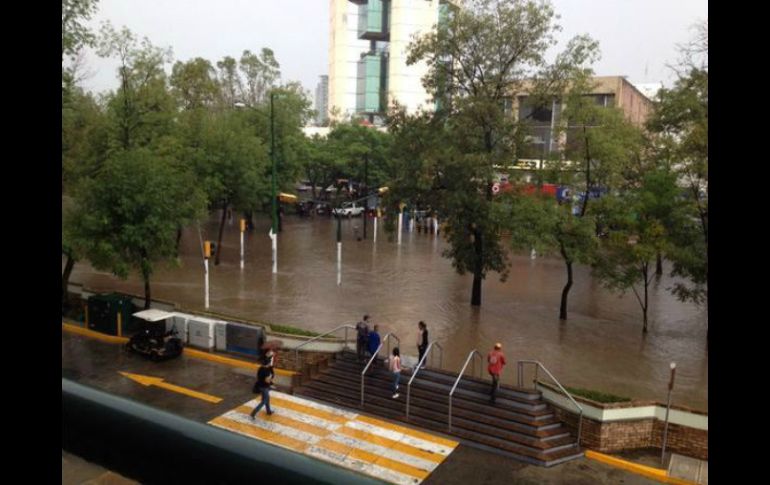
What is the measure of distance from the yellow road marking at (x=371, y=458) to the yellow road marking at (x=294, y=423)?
0.40m

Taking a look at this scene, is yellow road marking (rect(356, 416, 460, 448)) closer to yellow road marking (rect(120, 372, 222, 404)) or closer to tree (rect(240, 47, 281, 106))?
yellow road marking (rect(120, 372, 222, 404))

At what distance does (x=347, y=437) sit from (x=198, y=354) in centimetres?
599

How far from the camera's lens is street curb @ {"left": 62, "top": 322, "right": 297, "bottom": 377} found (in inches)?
593

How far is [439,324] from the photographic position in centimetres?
1820

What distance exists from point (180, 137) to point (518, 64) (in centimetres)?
1401

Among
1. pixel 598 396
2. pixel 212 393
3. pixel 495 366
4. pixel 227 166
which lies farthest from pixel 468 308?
pixel 227 166

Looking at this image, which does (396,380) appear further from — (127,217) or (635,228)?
(127,217)

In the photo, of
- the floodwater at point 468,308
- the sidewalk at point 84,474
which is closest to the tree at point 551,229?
the floodwater at point 468,308

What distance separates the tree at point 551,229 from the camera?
17656mm

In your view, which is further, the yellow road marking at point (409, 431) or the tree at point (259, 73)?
the tree at point (259, 73)

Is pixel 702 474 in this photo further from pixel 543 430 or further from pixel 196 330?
pixel 196 330

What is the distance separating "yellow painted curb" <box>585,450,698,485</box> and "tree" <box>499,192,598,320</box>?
7272 millimetres

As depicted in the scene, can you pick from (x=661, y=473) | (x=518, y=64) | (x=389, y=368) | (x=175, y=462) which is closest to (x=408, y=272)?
(x=518, y=64)

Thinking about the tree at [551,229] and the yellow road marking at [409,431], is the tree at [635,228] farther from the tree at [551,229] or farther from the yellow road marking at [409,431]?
the yellow road marking at [409,431]
